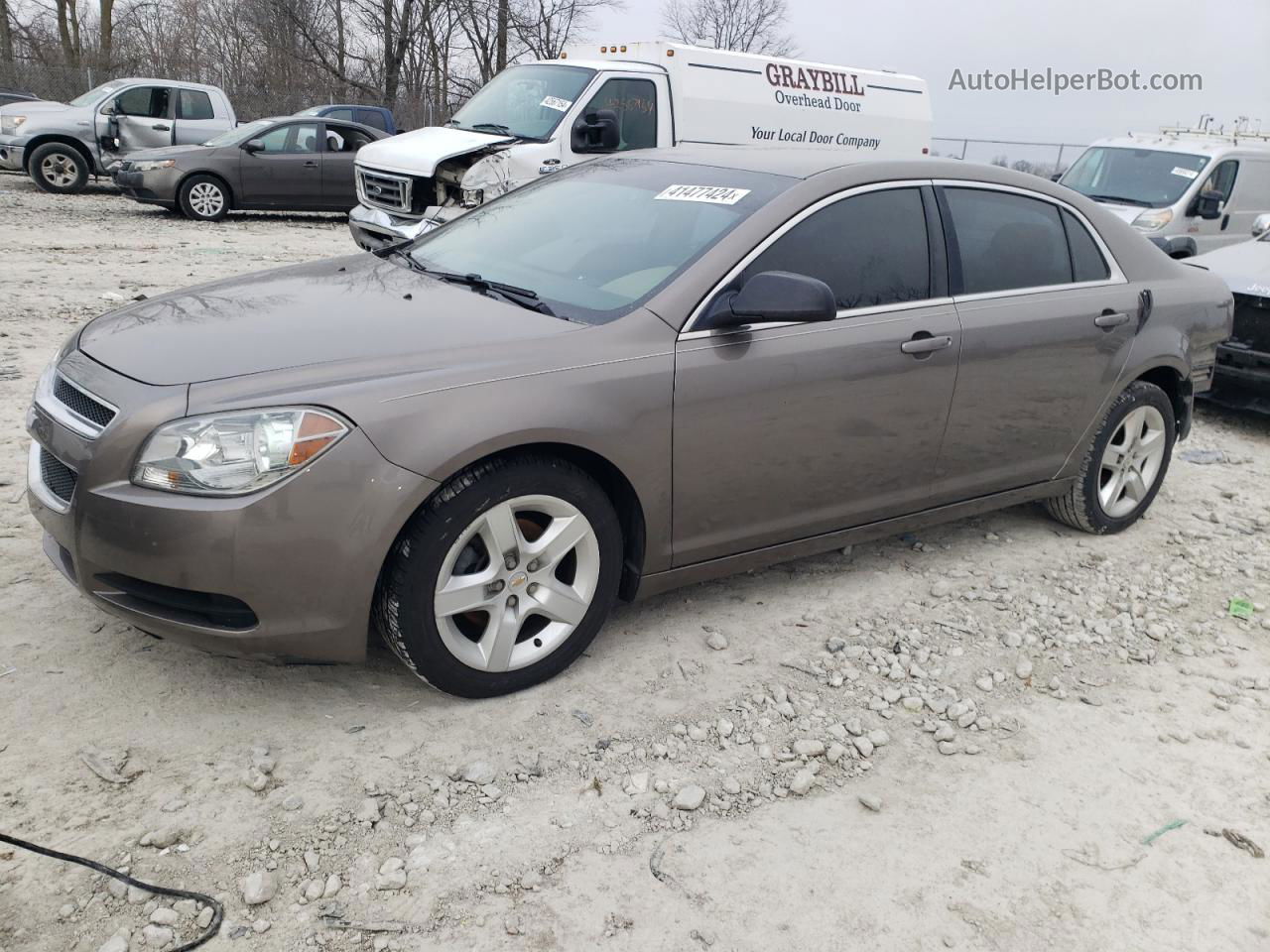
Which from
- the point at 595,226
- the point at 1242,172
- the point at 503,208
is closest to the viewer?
the point at 595,226

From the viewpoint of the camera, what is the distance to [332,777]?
2865 millimetres

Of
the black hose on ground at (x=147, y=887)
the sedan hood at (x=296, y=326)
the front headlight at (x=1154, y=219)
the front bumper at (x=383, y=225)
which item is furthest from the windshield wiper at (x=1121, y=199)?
the black hose on ground at (x=147, y=887)

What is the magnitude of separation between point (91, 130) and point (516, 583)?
1579 centimetres

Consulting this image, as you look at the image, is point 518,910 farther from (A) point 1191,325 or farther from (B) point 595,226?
(A) point 1191,325

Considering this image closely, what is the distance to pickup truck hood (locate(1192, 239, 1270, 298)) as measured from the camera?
705cm

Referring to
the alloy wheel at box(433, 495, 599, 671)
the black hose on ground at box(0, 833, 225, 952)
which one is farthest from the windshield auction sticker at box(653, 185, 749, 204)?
the black hose on ground at box(0, 833, 225, 952)

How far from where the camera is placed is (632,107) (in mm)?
11055

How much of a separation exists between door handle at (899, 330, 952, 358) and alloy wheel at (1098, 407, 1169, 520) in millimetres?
1341

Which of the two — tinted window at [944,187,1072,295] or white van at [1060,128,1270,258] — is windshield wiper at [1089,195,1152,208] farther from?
tinted window at [944,187,1072,295]

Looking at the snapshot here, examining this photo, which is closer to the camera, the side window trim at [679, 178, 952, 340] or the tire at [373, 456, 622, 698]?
the tire at [373, 456, 622, 698]

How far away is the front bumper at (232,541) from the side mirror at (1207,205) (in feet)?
36.9

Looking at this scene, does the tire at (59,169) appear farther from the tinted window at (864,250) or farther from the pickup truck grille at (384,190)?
the tinted window at (864,250)

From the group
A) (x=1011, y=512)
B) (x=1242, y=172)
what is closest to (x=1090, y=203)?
(x=1011, y=512)

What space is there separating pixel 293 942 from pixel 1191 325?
4.54 meters
